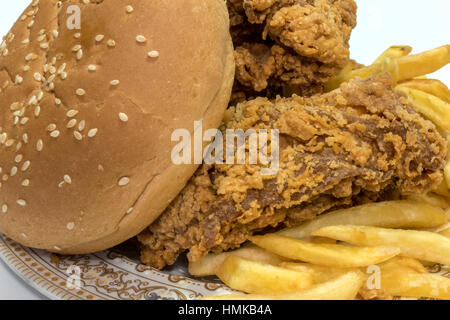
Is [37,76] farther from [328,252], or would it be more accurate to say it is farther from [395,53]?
[395,53]

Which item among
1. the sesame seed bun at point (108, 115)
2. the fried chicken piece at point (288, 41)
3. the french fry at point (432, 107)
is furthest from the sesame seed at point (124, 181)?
the french fry at point (432, 107)

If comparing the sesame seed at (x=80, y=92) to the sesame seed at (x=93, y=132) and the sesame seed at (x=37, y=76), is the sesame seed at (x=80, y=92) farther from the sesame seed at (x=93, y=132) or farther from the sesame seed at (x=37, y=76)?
the sesame seed at (x=37, y=76)

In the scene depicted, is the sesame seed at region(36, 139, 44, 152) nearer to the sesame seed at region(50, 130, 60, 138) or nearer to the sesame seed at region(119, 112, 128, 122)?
the sesame seed at region(50, 130, 60, 138)

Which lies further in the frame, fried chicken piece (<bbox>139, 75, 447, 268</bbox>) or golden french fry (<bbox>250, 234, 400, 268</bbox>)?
fried chicken piece (<bbox>139, 75, 447, 268</bbox>)

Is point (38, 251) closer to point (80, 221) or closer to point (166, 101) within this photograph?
point (80, 221)

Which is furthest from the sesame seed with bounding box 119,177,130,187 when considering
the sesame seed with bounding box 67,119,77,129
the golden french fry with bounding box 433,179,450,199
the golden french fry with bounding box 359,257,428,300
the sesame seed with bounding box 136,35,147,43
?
the golden french fry with bounding box 433,179,450,199
